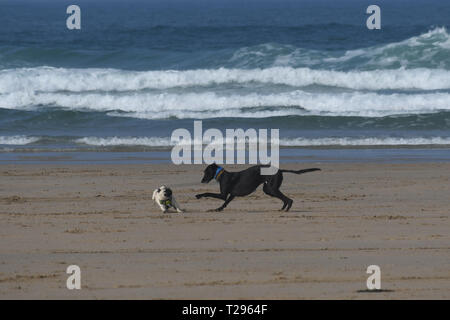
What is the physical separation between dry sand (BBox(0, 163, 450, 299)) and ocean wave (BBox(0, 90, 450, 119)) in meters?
8.97

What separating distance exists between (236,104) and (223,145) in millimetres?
7003

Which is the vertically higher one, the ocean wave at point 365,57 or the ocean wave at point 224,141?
the ocean wave at point 365,57

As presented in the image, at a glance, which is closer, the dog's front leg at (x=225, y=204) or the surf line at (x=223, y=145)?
the dog's front leg at (x=225, y=204)

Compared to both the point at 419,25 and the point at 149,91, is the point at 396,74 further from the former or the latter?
the point at 419,25

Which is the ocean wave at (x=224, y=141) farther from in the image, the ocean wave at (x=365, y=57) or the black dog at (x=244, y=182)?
the ocean wave at (x=365, y=57)

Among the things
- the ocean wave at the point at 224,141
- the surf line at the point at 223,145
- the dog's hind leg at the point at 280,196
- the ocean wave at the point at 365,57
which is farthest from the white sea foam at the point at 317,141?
the ocean wave at the point at 365,57

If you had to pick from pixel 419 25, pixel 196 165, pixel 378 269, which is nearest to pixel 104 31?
pixel 419 25

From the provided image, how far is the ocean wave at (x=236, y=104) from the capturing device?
22797 millimetres

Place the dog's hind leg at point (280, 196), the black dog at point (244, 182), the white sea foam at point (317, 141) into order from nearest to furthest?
the dog's hind leg at point (280, 196), the black dog at point (244, 182), the white sea foam at point (317, 141)

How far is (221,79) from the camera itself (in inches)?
1134

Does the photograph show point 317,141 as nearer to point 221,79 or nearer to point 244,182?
point 244,182

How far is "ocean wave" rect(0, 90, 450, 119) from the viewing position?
2280 centimetres

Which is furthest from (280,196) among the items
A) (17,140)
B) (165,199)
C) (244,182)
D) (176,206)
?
(17,140)

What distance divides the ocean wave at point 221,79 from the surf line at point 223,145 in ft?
25.8
